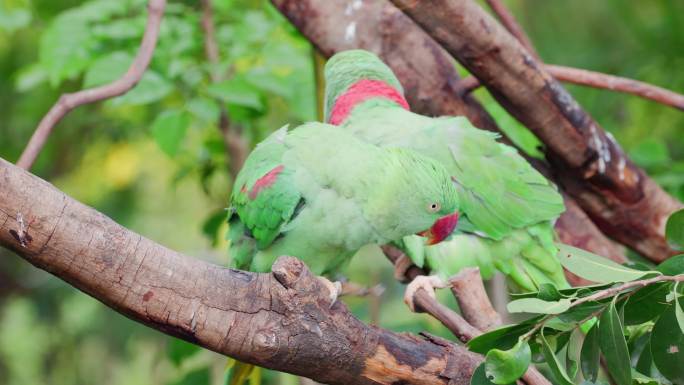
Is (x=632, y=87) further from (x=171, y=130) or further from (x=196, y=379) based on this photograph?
(x=196, y=379)

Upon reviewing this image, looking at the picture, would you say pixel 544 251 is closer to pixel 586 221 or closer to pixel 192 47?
pixel 586 221

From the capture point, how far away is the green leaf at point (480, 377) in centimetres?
133

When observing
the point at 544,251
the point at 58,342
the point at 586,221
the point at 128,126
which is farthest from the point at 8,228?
the point at 58,342

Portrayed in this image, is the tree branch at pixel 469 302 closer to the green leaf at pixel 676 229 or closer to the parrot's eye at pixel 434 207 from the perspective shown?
the parrot's eye at pixel 434 207

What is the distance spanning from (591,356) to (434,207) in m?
0.50

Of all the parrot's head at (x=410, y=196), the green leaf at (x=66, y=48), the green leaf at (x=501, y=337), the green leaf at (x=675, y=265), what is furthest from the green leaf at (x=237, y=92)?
the green leaf at (x=675, y=265)

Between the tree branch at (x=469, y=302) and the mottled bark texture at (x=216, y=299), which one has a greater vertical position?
the mottled bark texture at (x=216, y=299)

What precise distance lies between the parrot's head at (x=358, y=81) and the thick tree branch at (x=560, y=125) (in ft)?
0.91

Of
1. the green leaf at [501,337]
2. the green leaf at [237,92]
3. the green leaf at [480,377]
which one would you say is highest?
the green leaf at [501,337]

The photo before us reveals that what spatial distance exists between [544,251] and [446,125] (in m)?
0.45

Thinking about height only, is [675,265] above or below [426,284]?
above

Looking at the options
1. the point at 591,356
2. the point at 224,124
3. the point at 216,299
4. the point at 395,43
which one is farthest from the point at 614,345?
the point at 224,124

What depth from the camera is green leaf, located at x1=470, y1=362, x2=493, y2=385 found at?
133 centimetres

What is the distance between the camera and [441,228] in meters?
1.92
